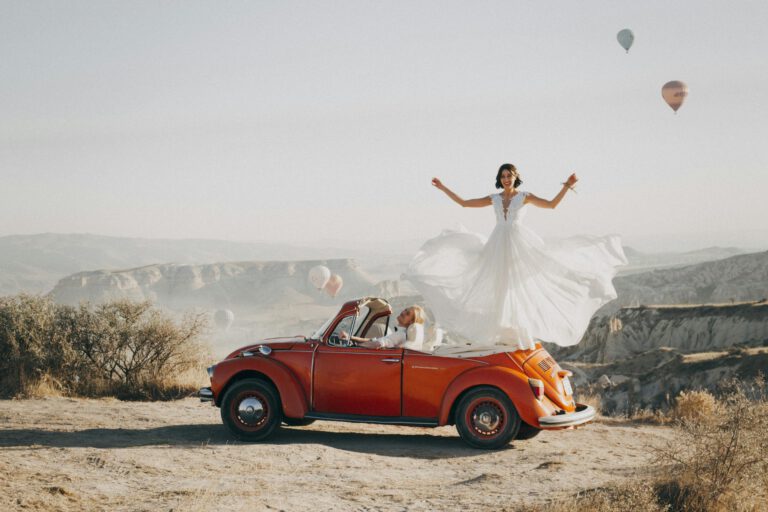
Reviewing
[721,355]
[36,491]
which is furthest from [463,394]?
[721,355]

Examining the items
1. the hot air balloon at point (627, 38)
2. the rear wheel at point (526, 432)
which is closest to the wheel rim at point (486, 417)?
the rear wheel at point (526, 432)

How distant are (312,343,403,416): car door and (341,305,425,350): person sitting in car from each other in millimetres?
81

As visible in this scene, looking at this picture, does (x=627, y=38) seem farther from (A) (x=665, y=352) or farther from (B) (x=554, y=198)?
(B) (x=554, y=198)

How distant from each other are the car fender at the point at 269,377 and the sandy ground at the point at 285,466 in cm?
Answer: 45

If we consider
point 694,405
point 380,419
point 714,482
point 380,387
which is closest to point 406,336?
point 380,387

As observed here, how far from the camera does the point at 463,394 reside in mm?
9859

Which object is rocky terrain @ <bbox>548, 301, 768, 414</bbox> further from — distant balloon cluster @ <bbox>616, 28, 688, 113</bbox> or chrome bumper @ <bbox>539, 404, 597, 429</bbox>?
chrome bumper @ <bbox>539, 404, 597, 429</bbox>

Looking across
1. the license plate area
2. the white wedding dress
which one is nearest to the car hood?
the white wedding dress

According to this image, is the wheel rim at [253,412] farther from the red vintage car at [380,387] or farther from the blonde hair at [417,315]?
the blonde hair at [417,315]

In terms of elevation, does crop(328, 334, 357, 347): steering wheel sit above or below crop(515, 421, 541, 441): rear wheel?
above

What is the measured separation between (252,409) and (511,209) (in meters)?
4.02

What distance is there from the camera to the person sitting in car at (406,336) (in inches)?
396

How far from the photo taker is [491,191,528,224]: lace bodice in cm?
1076

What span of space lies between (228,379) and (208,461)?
1.50m
